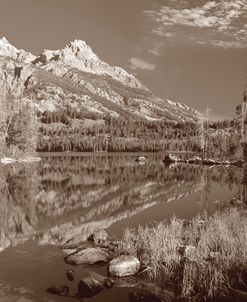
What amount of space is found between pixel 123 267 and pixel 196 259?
171 inches

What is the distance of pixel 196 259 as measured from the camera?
2112cm

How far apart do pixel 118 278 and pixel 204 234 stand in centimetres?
673

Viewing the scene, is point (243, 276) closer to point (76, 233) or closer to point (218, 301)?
point (218, 301)

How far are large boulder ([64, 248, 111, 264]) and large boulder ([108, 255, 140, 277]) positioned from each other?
6.63ft

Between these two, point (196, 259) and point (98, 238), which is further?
point (98, 238)

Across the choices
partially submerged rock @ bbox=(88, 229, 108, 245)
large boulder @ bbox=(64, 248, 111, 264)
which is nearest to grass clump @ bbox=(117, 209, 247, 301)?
large boulder @ bbox=(64, 248, 111, 264)

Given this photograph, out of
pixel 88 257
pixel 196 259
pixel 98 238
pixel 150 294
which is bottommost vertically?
pixel 150 294

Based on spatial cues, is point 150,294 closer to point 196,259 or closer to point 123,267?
point 196,259

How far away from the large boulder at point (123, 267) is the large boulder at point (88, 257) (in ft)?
6.63

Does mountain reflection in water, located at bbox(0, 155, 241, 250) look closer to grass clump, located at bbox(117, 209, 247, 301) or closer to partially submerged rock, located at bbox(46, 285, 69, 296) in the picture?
grass clump, located at bbox(117, 209, 247, 301)

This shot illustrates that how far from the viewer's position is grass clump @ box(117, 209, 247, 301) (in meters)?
19.5

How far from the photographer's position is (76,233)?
1420 inches

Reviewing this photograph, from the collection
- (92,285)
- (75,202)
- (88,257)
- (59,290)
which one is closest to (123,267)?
(92,285)

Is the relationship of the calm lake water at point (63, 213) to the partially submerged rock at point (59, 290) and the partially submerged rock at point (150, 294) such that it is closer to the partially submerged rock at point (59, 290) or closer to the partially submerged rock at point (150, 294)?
the partially submerged rock at point (59, 290)
